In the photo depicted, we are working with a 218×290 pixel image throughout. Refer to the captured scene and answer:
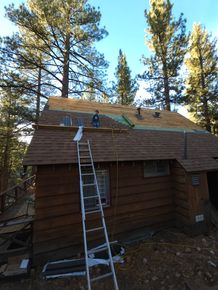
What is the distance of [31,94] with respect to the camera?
A: 1518 centimetres

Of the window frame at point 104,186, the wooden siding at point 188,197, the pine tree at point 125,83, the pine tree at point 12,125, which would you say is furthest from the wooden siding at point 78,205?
the pine tree at point 125,83

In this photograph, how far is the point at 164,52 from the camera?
55.6ft

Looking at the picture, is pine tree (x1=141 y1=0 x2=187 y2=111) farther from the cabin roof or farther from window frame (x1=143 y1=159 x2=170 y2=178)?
window frame (x1=143 y1=159 x2=170 y2=178)

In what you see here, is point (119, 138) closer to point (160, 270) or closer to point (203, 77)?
point (160, 270)

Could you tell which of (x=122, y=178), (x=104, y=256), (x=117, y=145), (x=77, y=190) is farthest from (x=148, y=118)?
(x=104, y=256)

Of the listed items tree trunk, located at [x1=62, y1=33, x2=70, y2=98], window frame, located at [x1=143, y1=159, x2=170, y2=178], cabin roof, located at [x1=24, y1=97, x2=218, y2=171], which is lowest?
window frame, located at [x1=143, y1=159, x2=170, y2=178]

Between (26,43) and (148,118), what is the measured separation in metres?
9.79

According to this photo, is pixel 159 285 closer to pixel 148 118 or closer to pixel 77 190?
pixel 77 190

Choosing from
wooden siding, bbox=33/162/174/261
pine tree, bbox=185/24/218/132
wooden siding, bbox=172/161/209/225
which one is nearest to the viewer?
wooden siding, bbox=33/162/174/261

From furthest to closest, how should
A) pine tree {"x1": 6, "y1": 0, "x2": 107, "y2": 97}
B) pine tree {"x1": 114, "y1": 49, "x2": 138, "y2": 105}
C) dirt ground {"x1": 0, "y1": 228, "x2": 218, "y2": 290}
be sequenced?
pine tree {"x1": 114, "y1": 49, "x2": 138, "y2": 105} < pine tree {"x1": 6, "y1": 0, "x2": 107, "y2": 97} < dirt ground {"x1": 0, "y1": 228, "x2": 218, "y2": 290}

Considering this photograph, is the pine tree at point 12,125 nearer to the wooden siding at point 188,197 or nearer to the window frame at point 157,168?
the window frame at point 157,168

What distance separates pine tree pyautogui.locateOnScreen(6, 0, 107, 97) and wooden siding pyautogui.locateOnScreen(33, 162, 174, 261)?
9.74 metres

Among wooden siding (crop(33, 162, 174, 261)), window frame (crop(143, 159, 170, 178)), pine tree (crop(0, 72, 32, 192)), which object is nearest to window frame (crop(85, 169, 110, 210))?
wooden siding (crop(33, 162, 174, 261))

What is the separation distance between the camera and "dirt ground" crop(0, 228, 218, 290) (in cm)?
442
